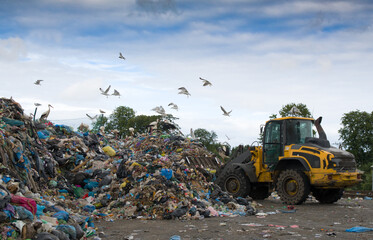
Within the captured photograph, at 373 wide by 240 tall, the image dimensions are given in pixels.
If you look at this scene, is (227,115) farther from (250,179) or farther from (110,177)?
(110,177)

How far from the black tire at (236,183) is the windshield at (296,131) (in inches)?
65.5

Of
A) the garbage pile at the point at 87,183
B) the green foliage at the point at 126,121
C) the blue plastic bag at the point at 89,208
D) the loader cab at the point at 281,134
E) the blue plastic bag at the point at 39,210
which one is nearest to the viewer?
the blue plastic bag at the point at 39,210

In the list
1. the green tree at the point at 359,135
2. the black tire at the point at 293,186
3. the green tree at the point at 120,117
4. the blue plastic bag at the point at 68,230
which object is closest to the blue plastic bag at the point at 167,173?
the black tire at the point at 293,186

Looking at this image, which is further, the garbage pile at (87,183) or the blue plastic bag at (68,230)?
the garbage pile at (87,183)

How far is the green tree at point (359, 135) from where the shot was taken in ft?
127

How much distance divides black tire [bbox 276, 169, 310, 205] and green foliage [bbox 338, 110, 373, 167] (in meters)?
30.7

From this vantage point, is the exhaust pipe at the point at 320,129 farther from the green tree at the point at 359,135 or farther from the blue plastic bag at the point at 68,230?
the green tree at the point at 359,135

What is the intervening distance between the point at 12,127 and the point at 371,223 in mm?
7556

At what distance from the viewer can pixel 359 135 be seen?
3941 cm

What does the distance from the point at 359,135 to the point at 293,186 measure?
32334 mm

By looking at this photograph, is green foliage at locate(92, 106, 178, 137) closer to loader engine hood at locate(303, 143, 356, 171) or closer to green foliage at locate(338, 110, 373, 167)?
green foliage at locate(338, 110, 373, 167)

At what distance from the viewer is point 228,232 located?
6.52 meters

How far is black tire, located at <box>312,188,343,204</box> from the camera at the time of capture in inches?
445

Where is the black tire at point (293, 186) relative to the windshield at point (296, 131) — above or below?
below
